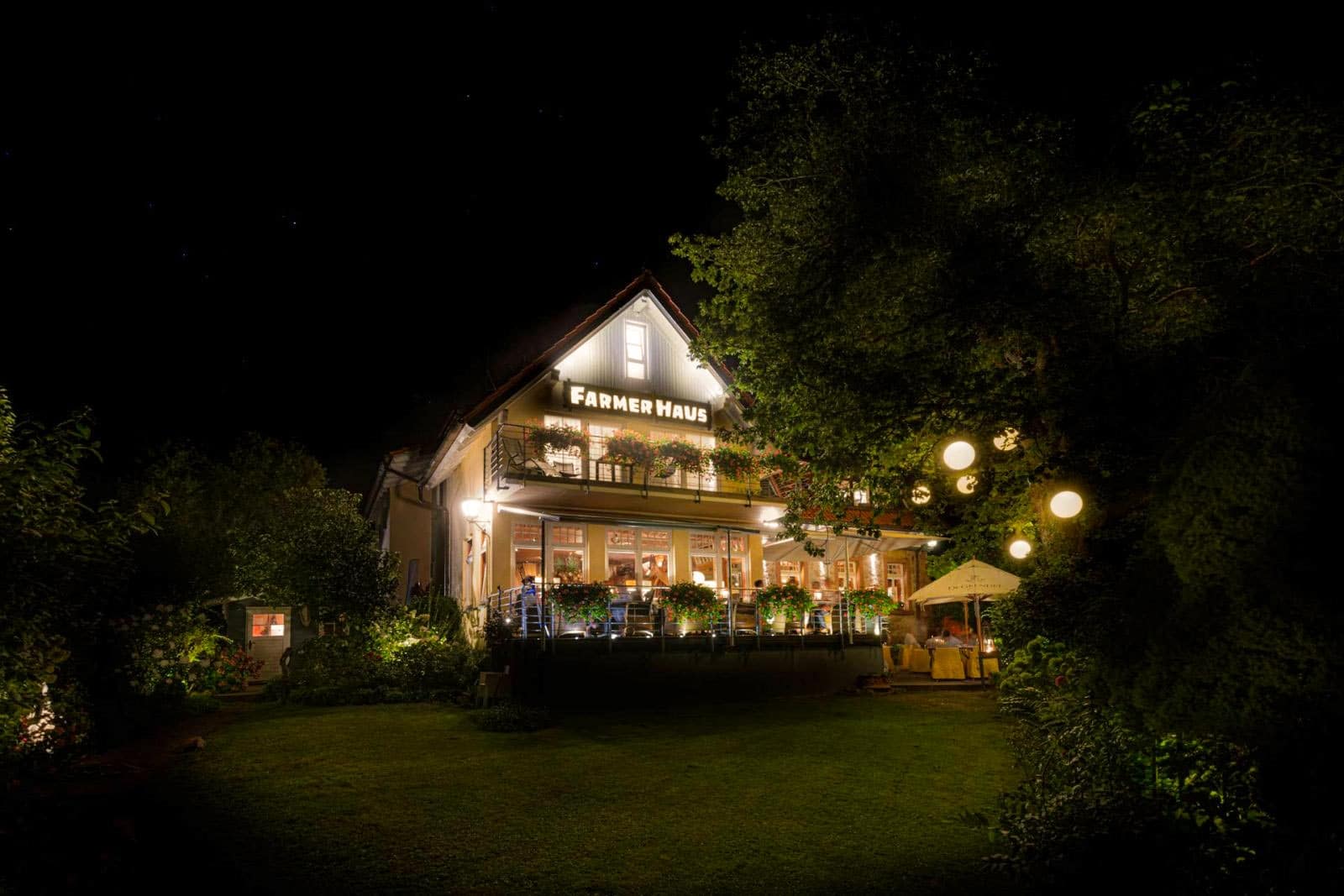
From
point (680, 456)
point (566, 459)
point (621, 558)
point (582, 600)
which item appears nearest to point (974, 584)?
point (680, 456)

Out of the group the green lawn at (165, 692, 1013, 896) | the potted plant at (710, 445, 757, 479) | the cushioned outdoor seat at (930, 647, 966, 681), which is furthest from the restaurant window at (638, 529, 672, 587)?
the green lawn at (165, 692, 1013, 896)

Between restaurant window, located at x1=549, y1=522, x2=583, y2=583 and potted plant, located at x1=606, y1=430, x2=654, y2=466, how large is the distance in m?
2.18

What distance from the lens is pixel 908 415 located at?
30.8 feet

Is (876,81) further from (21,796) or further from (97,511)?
(21,796)

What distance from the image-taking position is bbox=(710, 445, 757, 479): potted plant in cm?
2125

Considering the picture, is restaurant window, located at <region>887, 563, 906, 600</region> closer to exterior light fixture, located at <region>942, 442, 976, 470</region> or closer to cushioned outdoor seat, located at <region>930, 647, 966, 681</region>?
cushioned outdoor seat, located at <region>930, 647, 966, 681</region>

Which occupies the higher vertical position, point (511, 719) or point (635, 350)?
point (635, 350)

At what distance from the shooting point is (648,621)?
57.6ft

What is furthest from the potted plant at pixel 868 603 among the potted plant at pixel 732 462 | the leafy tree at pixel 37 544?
the leafy tree at pixel 37 544

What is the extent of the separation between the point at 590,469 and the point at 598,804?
42.2 ft

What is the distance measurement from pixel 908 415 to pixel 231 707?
15.5 m

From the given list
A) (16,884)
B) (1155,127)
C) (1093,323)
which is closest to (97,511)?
(16,884)

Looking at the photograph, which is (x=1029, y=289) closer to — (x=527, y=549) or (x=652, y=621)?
(x=652, y=621)

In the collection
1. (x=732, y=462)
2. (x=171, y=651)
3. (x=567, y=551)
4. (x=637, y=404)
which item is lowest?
(x=171, y=651)
